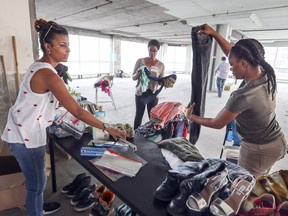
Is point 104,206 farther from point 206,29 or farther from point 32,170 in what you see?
point 206,29

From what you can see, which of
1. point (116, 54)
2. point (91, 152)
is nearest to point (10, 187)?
point (91, 152)

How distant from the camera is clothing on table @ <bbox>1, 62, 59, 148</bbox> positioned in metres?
1.04

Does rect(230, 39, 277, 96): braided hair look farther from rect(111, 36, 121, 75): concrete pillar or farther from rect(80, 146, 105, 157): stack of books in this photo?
rect(111, 36, 121, 75): concrete pillar

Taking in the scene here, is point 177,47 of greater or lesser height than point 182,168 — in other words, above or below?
above

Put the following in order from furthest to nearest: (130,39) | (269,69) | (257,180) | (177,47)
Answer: (177,47) → (130,39) → (269,69) → (257,180)

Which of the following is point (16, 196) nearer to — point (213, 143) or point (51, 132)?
point (51, 132)

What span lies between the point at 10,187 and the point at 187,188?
1527mm

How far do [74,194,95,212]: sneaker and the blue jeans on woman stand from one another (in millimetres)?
406

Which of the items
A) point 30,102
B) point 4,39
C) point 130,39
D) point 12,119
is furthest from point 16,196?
point 130,39

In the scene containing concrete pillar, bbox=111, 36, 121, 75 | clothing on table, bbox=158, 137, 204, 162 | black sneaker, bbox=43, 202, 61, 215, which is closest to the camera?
clothing on table, bbox=158, 137, 204, 162

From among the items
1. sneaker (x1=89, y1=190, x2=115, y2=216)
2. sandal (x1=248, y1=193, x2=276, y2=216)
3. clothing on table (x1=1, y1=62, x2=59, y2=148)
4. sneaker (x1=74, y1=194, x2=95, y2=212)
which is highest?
clothing on table (x1=1, y1=62, x2=59, y2=148)

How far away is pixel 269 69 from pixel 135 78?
63.1 inches

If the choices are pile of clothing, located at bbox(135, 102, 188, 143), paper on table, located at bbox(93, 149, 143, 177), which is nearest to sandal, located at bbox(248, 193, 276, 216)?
paper on table, located at bbox(93, 149, 143, 177)

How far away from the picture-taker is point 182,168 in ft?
2.64
